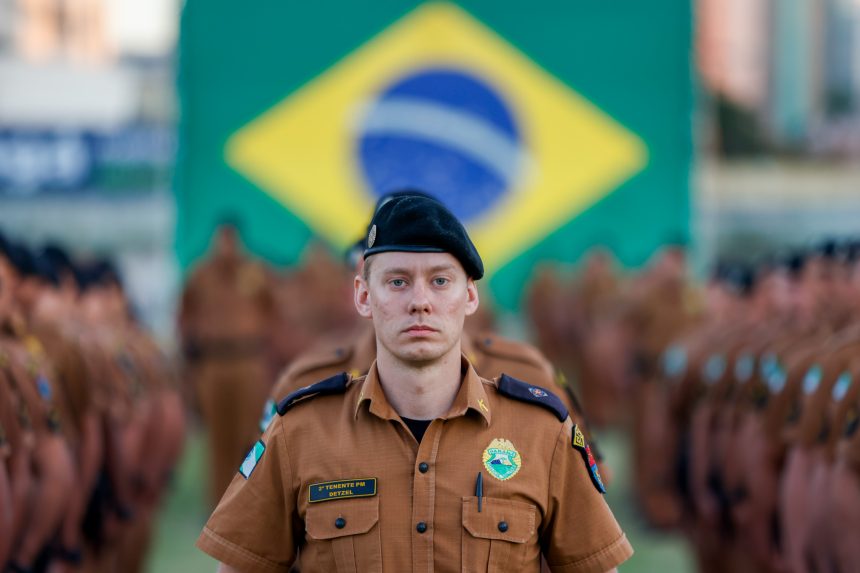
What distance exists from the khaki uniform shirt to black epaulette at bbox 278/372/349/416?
0.13 feet

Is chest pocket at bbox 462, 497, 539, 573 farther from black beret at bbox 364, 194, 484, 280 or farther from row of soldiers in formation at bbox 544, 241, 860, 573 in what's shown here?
row of soldiers in formation at bbox 544, 241, 860, 573

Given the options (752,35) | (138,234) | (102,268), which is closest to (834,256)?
(102,268)

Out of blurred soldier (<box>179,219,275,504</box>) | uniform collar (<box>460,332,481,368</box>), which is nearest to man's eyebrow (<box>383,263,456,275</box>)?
uniform collar (<box>460,332,481,368</box>)

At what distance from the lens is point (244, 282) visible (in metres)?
8.95

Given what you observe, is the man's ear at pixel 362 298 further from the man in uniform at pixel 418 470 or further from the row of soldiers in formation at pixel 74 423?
the row of soldiers in formation at pixel 74 423

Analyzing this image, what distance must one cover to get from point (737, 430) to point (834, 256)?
0.94 meters

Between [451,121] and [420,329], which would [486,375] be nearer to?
[420,329]

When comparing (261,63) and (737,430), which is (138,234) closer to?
(261,63)

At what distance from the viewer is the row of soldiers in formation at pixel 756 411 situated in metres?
4.59

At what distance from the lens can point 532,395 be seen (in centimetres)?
262

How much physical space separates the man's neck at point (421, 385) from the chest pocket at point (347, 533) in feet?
0.63

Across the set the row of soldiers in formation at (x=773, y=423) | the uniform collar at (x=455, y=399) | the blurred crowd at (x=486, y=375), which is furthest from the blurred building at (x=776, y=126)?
the uniform collar at (x=455, y=399)

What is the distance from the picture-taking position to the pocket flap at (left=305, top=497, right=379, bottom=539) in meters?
2.48

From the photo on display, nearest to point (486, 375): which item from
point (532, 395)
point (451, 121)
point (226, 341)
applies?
point (532, 395)
